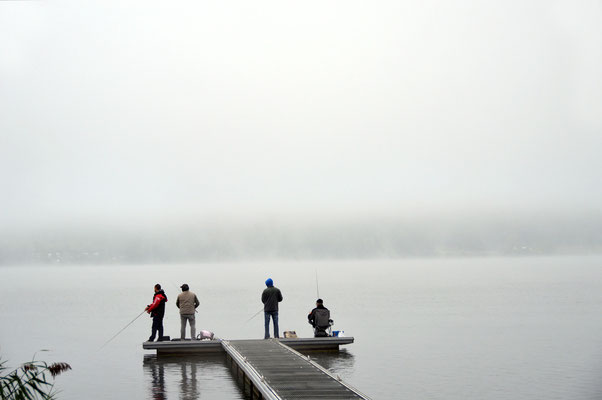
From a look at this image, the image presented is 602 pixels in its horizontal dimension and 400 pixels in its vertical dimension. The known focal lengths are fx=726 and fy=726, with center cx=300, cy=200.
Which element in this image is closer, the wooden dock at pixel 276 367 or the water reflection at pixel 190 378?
the wooden dock at pixel 276 367

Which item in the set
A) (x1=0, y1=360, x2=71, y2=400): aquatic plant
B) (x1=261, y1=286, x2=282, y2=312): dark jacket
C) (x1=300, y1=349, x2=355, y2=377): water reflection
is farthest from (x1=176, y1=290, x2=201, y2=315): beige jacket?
(x1=0, y1=360, x2=71, y2=400): aquatic plant

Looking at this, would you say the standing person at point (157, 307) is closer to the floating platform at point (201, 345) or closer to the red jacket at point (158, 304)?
the red jacket at point (158, 304)

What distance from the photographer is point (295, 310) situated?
161ft

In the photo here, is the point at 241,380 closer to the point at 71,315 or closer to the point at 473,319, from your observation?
the point at 473,319

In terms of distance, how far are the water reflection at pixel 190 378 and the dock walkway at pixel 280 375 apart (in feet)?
1.24

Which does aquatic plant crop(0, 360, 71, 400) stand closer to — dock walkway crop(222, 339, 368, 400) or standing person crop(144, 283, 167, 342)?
dock walkway crop(222, 339, 368, 400)

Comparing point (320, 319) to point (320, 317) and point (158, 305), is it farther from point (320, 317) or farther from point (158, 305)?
point (158, 305)

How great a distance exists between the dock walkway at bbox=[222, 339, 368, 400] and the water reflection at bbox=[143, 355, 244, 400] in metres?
0.38

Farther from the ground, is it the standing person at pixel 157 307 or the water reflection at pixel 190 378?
the standing person at pixel 157 307

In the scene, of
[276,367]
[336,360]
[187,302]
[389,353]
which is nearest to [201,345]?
[187,302]

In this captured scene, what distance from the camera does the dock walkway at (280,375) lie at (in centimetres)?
1197

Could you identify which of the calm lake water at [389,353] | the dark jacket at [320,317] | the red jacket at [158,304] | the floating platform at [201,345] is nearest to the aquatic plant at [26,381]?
the calm lake water at [389,353]

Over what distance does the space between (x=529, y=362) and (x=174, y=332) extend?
16777mm

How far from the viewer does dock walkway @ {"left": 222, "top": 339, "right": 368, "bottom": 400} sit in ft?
39.3
